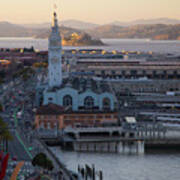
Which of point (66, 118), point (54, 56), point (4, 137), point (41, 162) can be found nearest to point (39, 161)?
point (41, 162)

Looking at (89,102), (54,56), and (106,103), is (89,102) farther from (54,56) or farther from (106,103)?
(54,56)

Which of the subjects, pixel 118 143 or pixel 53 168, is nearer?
pixel 53 168

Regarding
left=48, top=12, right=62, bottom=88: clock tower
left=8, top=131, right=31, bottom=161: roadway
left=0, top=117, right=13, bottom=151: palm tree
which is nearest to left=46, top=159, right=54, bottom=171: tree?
left=8, top=131, right=31, bottom=161: roadway

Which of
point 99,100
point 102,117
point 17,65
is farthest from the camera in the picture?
point 17,65

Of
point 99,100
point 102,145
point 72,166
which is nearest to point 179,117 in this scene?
point 99,100

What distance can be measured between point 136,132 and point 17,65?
127ft

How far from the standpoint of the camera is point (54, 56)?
28906 millimetres

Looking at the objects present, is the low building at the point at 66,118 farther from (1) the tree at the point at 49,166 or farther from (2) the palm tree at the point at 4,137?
(1) the tree at the point at 49,166

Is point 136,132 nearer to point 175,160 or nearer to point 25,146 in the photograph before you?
point 175,160

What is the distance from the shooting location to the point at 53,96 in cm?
2686

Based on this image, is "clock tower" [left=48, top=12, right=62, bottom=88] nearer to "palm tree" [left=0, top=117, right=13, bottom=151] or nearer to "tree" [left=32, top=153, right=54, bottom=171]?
A: "palm tree" [left=0, top=117, right=13, bottom=151]

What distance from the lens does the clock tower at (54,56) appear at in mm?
28812

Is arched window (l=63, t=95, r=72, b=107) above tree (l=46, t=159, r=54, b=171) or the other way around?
above

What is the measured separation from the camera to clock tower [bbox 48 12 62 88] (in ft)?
94.5
